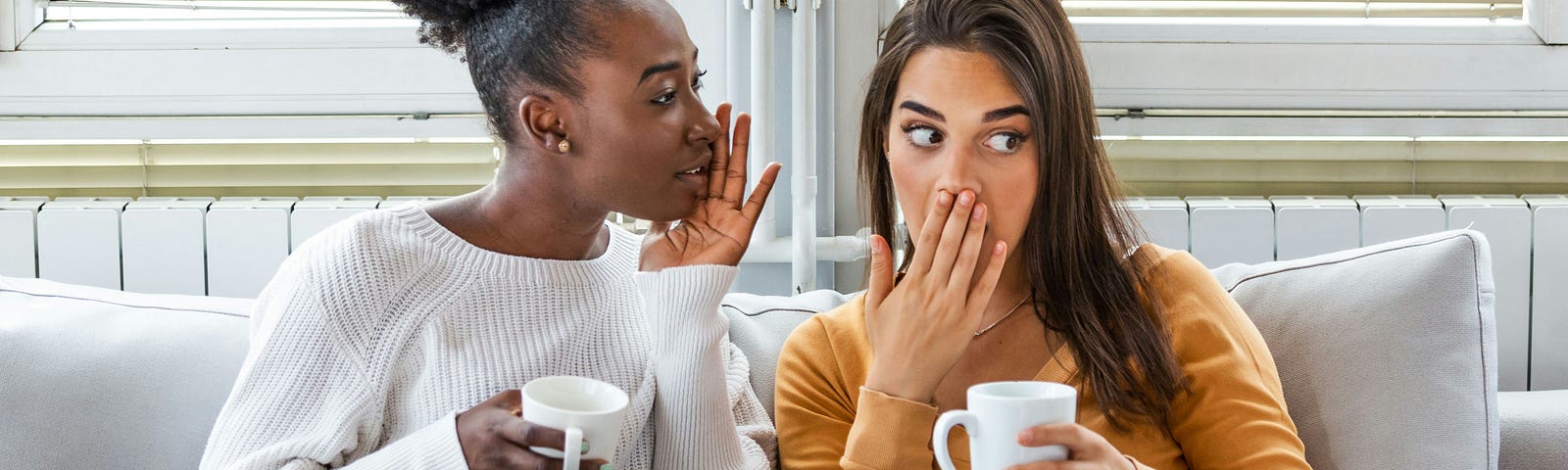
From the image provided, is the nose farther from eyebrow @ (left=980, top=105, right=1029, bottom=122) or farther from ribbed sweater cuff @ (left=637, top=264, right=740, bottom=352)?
ribbed sweater cuff @ (left=637, top=264, right=740, bottom=352)

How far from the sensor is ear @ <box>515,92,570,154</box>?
1256mm

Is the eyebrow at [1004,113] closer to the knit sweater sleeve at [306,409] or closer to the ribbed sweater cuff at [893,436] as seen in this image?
the ribbed sweater cuff at [893,436]

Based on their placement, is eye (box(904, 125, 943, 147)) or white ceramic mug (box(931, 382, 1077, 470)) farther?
eye (box(904, 125, 943, 147))

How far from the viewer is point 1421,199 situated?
207cm

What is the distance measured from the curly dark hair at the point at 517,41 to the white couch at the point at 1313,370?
46cm

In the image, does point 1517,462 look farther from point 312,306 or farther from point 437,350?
point 312,306

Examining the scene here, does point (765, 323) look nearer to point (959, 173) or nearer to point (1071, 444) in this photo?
point (959, 173)

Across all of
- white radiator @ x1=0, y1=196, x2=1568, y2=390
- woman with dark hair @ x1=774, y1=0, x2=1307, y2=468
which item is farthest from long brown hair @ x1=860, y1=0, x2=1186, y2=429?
white radiator @ x1=0, y1=196, x2=1568, y2=390

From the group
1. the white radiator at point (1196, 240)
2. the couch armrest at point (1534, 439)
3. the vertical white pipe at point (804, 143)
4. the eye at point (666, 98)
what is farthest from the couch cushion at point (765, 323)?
the couch armrest at point (1534, 439)

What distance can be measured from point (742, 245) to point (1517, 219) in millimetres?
1417

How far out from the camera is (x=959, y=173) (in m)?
1.21

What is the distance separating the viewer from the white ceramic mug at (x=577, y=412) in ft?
2.80

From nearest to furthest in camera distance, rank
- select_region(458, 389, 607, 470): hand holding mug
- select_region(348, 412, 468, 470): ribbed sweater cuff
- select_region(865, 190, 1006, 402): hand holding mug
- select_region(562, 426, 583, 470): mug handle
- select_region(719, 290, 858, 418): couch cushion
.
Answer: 1. select_region(562, 426, 583, 470): mug handle
2. select_region(458, 389, 607, 470): hand holding mug
3. select_region(348, 412, 468, 470): ribbed sweater cuff
4. select_region(865, 190, 1006, 402): hand holding mug
5. select_region(719, 290, 858, 418): couch cushion

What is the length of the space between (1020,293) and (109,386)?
3.44 feet
